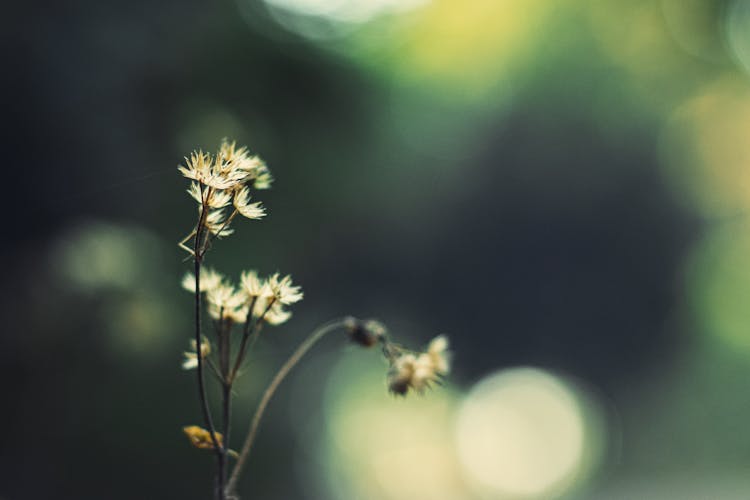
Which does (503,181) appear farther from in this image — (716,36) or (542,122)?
(716,36)

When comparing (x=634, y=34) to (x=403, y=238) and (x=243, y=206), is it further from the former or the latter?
(x=243, y=206)

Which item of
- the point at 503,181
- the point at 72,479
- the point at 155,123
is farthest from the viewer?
the point at 503,181

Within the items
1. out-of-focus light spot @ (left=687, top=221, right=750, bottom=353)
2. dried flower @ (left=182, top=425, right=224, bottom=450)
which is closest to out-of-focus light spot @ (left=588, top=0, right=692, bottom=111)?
out-of-focus light spot @ (left=687, top=221, right=750, bottom=353)

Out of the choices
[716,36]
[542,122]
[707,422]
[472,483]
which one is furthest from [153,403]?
[716,36]

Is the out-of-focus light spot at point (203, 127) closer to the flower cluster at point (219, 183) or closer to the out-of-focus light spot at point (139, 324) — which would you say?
the out-of-focus light spot at point (139, 324)

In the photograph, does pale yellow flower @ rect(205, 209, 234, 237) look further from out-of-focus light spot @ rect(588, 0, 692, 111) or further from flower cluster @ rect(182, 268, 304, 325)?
out-of-focus light spot @ rect(588, 0, 692, 111)

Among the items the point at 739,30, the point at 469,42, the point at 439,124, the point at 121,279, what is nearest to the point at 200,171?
the point at 121,279

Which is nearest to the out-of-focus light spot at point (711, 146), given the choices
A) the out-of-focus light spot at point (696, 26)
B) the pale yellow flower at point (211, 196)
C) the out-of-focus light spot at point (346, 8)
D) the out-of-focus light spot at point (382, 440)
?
the out-of-focus light spot at point (696, 26)
